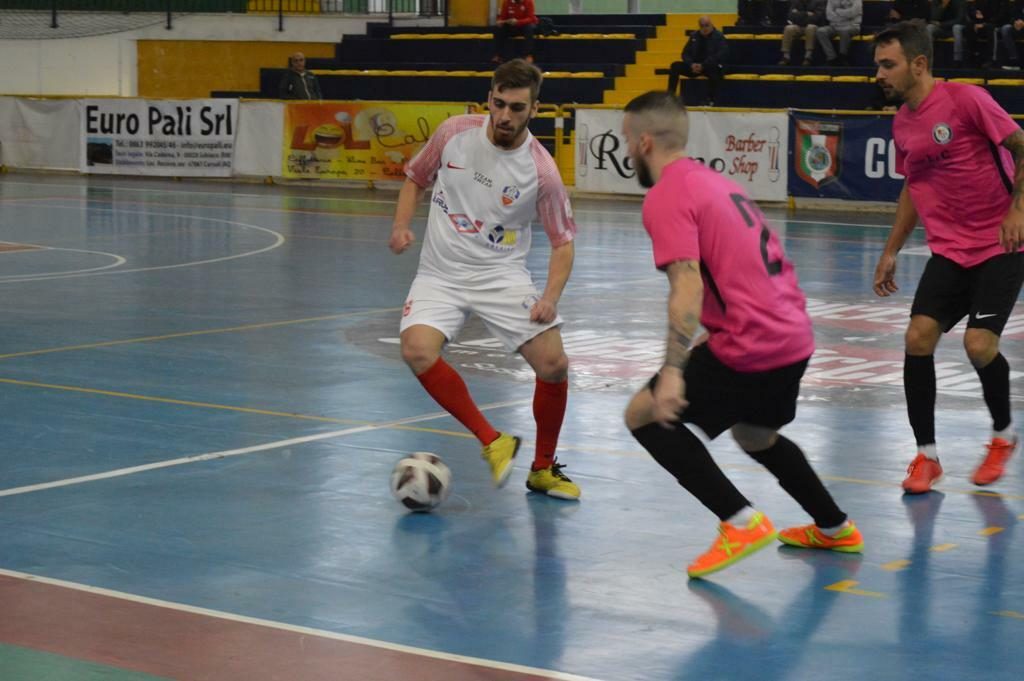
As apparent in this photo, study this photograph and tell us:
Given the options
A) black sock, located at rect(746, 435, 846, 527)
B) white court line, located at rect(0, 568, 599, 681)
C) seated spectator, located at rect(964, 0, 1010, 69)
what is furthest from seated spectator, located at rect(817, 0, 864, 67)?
white court line, located at rect(0, 568, 599, 681)

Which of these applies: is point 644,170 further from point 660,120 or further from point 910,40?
point 910,40

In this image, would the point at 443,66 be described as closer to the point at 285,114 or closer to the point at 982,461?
the point at 285,114

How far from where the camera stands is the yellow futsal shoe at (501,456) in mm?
7098

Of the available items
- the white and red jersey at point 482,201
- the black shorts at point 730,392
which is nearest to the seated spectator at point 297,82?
the white and red jersey at point 482,201

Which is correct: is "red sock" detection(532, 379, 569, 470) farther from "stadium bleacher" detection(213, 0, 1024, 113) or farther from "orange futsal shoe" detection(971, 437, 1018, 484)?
"stadium bleacher" detection(213, 0, 1024, 113)

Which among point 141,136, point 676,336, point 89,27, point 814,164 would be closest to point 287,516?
point 676,336

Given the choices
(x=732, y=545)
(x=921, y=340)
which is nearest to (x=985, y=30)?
(x=921, y=340)

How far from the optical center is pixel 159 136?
107 feet

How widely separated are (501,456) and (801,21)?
24456mm

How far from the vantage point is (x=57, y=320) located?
12992mm

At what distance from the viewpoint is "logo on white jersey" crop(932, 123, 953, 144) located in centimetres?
733

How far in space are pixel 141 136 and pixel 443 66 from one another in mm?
6437

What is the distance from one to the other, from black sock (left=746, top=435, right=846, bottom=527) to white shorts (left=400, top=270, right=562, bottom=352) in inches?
58.3

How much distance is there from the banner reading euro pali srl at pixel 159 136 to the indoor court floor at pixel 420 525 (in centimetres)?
1883
